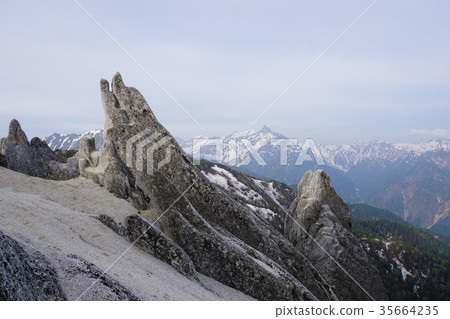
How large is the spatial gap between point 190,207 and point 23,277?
55.8 ft

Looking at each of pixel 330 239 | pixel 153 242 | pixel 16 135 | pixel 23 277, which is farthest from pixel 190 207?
pixel 16 135

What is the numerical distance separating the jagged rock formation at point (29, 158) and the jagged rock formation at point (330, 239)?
31814 mm

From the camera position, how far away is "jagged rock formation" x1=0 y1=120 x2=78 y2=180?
42594mm

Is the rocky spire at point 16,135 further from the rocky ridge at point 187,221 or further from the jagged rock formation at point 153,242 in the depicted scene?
the jagged rock formation at point 153,242

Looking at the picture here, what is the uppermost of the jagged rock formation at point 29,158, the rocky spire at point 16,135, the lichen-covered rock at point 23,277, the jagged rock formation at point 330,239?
A: the rocky spire at point 16,135

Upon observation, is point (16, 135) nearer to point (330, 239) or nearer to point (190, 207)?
point (190, 207)

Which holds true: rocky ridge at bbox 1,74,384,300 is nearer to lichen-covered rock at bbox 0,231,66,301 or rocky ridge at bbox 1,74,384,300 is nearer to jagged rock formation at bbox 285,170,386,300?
jagged rock formation at bbox 285,170,386,300

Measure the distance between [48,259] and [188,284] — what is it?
906cm

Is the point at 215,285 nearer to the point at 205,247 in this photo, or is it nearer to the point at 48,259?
the point at 205,247

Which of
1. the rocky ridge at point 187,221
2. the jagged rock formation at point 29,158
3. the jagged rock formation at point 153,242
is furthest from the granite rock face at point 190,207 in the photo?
the jagged rock formation at point 29,158

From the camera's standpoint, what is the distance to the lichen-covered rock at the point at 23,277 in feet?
32.4

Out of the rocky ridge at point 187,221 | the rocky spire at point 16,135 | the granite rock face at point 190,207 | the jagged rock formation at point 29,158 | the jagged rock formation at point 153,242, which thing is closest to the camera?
the jagged rock formation at point 153,242

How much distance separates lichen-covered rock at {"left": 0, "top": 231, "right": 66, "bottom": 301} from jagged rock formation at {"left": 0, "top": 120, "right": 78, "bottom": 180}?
30.0 meters

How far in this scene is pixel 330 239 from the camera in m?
44.6
